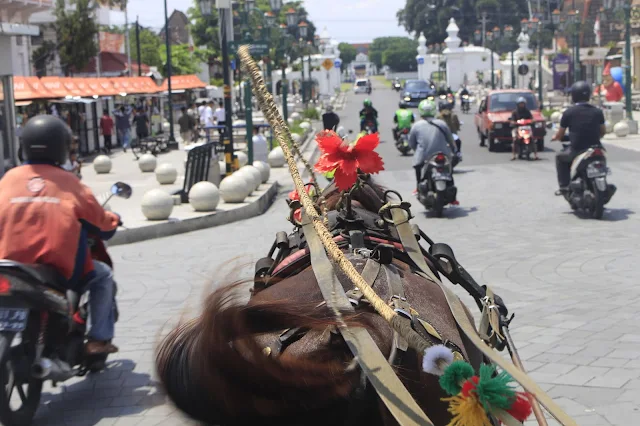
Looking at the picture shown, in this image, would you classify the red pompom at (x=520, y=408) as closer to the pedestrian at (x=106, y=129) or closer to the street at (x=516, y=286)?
the street at (x=516, y=286)

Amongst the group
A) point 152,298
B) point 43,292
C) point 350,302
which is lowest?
point 152,298

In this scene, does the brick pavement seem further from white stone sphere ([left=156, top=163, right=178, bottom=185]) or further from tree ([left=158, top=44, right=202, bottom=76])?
tree ([left=158, top=44, right=202, bottom=76])

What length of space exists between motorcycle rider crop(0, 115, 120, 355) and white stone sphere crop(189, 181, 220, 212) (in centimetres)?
805

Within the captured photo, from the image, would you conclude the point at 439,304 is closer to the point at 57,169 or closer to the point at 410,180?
the point at 57,169

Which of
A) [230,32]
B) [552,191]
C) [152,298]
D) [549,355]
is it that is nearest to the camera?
Result: [549,355]

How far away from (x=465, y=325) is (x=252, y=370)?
0.90 m

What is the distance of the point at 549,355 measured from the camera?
6.34m

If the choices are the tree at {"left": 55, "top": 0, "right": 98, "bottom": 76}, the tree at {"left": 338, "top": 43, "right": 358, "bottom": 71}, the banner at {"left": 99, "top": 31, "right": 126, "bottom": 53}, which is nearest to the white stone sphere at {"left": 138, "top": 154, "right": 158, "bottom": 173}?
the tree at {"left": 55, "top": 0, "right": 98, "bottom": 76}

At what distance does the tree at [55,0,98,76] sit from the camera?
41.6m

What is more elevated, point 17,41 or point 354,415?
point 17,41

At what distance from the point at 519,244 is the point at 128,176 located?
1456cm

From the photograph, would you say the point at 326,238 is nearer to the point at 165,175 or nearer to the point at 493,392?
the point at 493,392

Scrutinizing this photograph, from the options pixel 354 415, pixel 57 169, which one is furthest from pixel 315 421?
pixel 57 169

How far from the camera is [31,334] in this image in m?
5.24
